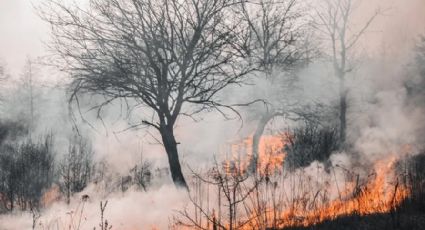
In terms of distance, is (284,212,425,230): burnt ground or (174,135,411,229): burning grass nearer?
(284,212,425,230): burnt ground

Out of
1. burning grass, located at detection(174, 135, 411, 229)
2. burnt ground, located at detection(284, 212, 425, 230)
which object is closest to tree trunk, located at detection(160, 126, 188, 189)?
burning grass, located at detection(174, 135, 411, 229)

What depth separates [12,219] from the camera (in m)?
6.88

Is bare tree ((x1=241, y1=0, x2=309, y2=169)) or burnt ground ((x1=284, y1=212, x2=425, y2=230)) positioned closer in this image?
burnt ground ((x1=284, y1=212, x2=425, y2=230))

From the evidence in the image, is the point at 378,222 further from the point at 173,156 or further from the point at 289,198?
the point at 173,156

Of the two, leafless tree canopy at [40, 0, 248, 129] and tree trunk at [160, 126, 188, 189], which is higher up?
leafless tree canopy at [40, 0, 248, 129]

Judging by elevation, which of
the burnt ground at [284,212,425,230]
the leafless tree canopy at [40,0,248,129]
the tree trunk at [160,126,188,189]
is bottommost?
the burnt ground at [284,212,425,230]

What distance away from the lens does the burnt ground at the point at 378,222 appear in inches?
180

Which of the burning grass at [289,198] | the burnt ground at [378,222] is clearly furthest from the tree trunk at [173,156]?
the burnt ground at [378,222]

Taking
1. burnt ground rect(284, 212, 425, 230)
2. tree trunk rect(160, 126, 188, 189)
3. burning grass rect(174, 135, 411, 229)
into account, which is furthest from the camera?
tree trunk rect(160, 126, 188, 189)

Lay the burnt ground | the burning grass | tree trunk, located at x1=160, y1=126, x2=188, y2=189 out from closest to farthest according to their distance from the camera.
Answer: the burnt ground, the burning grass, tree trunk, located at x1=160, y1=126, x2=188, y2=189

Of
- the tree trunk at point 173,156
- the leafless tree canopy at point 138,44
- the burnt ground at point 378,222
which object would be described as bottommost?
the burnt ground at point 378,222

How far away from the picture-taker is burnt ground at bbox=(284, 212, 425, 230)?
4562mm

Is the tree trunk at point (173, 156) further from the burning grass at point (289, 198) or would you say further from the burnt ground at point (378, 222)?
the burnt ground at point (378, 222)

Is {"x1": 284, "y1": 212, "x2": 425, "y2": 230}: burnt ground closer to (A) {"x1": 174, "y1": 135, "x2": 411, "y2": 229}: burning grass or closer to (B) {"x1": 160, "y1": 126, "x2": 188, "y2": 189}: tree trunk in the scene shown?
(A) {"x1": 174, "y1": 135, "x2": 411, "y2": 229}: burning grass
